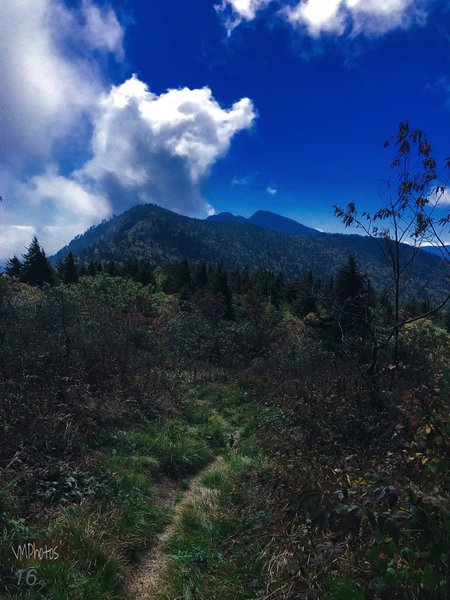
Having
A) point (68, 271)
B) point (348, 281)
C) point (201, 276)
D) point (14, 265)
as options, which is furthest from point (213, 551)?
point (14, 265)

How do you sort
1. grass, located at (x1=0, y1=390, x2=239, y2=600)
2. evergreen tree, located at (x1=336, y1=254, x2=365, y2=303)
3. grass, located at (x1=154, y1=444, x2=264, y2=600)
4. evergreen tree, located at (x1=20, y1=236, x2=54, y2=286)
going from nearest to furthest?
grass, located at (x1=0, y1=390, x2=239, y2=600) < grass, located at (x1=154, y1=444, x2=264, y2=600) < evergreen tree, located at (x1=336, y1=254, x2=365, y2=303) < evergreen tree, located at (x1=20, y1=236, x2=54, y2=286)

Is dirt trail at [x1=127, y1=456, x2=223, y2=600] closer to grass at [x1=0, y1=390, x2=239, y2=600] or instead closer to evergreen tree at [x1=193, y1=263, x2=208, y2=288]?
grass at [x1=0, y1=390, x2=239, y2=600]

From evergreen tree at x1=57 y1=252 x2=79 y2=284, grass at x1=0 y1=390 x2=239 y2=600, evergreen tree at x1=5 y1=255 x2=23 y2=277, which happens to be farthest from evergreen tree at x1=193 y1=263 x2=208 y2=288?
grass at x1=0 y1=390 x2=239 y2=600

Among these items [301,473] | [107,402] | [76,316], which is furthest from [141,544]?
[76,316]

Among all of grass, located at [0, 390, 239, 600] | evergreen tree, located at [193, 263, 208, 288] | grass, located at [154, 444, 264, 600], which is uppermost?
evergreen tree, located at [193, 263, 208, 288]

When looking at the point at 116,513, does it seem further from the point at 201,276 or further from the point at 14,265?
the point at 14,265

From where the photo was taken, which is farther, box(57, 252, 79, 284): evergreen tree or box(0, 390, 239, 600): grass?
box(57, 252, 79, 284): evergreen tree

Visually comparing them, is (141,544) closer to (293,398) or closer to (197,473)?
(197,473)

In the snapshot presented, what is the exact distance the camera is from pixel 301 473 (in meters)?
4.92

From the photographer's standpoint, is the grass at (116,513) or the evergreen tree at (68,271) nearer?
the grass at (116,513)

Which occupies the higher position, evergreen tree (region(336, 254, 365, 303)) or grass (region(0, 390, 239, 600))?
evergreen tree (region(336, 254, 365, 303))

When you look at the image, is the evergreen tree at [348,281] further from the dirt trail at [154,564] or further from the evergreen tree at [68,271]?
the evergreen tree at [68,271]

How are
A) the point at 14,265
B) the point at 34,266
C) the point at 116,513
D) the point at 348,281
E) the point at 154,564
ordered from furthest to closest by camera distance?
the point at 14,265 < the point at 34,266 < the point at 348,281 < the point at 116,513 < the point at 154,564

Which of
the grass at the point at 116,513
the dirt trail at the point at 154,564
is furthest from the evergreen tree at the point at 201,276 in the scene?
the dirt trail at the point at 154,564
